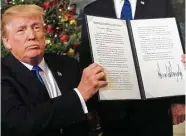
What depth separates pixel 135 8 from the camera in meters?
2.00

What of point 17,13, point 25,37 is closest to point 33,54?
point 25,37

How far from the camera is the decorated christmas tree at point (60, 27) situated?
108 inches

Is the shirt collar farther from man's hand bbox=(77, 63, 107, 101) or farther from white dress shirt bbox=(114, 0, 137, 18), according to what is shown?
white dress shirt bbox=(114, 0, 137, 18)

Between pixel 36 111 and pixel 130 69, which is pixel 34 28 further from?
pixel 130 69

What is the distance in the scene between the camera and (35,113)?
149 cm

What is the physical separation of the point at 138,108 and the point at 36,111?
25.3 inches

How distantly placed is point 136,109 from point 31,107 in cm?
64

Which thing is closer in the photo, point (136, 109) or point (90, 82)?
point (90, 82)

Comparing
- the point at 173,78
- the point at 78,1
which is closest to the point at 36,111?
the point at 173,78

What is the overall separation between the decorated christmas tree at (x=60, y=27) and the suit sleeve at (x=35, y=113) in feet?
3.93

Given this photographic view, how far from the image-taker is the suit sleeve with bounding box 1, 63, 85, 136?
148 centimetres

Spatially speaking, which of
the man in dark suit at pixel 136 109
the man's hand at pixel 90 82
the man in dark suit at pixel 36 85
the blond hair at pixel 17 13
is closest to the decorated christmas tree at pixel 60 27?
the man in dark suit at pixel 136 109
